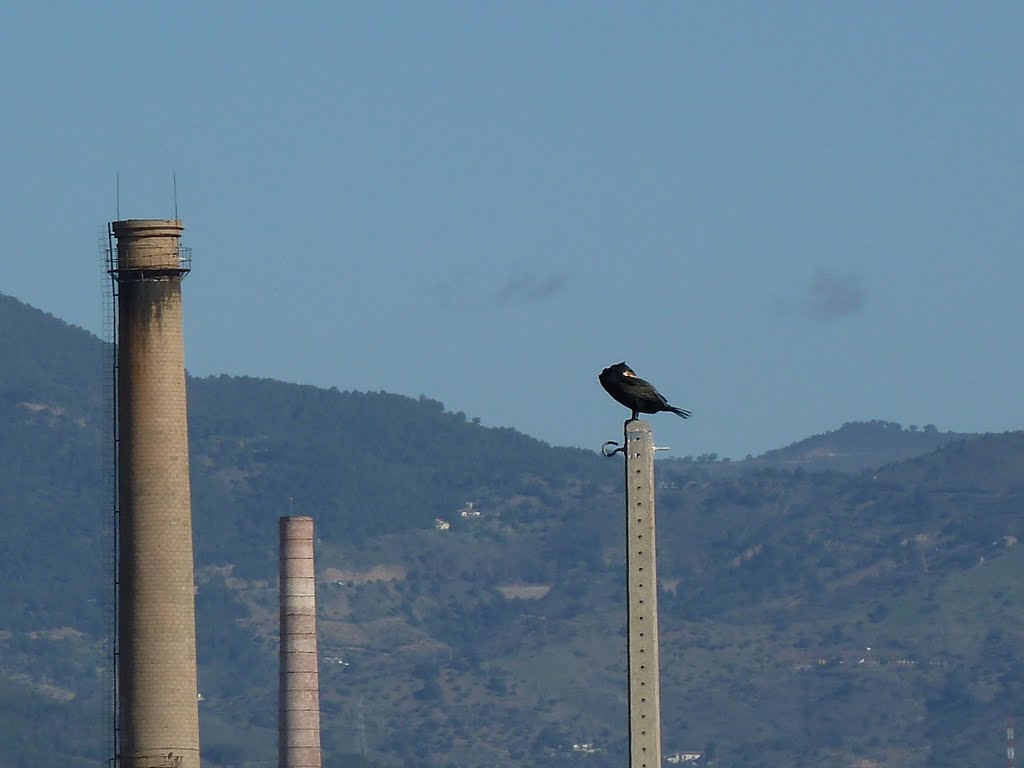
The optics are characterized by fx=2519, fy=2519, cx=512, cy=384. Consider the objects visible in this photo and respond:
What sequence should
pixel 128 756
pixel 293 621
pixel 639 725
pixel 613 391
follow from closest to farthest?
1. pixel 639 725
2. pixel 613 391
3. pixel 128 756
4. pixel 293 621

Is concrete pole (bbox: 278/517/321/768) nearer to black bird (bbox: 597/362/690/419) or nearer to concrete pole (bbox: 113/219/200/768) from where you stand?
concrete pole (bbox: 113/219/200/768)

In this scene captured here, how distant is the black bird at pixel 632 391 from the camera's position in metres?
28.4

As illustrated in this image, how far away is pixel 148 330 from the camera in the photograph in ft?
252

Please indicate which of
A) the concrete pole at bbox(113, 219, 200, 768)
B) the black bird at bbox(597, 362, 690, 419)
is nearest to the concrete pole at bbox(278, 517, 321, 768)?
the concrete pole at bbox(113, 219, 200, 768)

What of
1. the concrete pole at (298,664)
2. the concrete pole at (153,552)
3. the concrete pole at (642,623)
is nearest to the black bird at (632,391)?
the concrete pole at (642,623)

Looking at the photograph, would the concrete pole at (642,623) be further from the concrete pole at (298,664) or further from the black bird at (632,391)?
the concrete pole at (298,664)

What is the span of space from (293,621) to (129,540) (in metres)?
23.3

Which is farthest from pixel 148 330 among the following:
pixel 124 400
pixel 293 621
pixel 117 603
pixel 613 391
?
pixel 613 391

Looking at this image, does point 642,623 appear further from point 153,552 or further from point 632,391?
point 153,552

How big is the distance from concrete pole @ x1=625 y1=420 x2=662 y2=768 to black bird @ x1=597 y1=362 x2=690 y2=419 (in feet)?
6.60

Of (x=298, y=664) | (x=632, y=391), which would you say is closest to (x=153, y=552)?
(x=298, y=664)

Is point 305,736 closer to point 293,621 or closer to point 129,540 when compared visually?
point 293,621

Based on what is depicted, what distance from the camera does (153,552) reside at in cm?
7631

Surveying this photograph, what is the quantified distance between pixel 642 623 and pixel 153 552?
170ft
